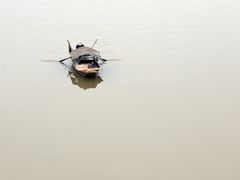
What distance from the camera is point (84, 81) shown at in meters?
10.4

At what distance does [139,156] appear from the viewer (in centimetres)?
759

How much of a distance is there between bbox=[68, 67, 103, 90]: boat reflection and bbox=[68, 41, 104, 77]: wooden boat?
0.52 ft

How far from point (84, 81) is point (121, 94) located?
117 cm

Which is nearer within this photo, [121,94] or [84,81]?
[121,94]

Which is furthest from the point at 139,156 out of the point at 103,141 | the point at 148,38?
the point at 148,38

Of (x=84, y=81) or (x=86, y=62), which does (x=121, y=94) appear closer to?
(x=84, y=81)

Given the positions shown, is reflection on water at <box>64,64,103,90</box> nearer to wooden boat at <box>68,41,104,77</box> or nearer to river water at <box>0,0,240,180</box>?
river water at <box>0,0,240,180</box>

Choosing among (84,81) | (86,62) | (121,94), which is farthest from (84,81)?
(121,94)

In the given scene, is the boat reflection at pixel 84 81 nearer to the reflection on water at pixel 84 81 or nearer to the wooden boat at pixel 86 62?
the reflection on water at pixel 84 81

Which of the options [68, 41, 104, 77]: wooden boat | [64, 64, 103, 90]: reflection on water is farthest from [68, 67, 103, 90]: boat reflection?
[68, 41, 104, 77]: wooden boat

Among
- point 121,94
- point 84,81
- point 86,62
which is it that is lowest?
point 121,94

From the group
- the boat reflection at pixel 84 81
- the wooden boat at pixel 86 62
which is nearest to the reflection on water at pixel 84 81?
the boat reflection at pixel 84 81

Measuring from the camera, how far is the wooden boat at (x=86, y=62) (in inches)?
401

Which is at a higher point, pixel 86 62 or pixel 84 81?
pixel 86 62
